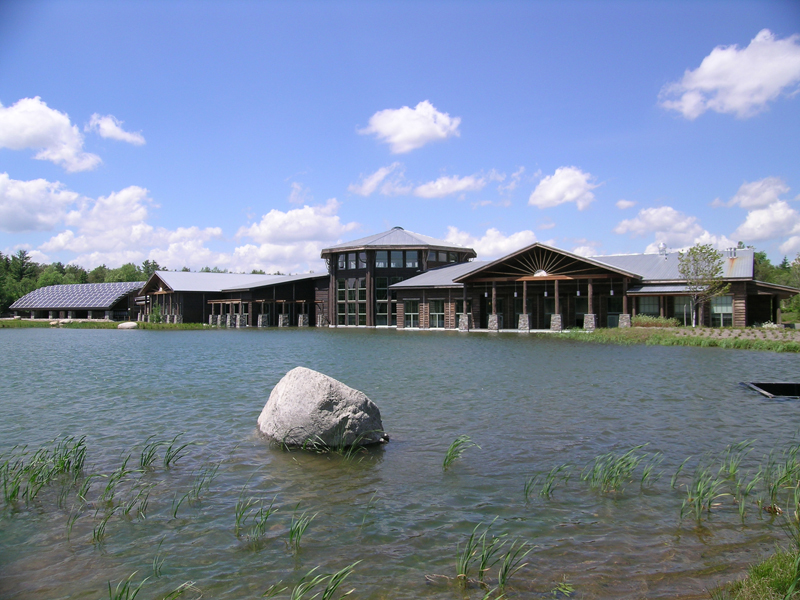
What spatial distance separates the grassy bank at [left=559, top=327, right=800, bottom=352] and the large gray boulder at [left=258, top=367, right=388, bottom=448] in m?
25.0

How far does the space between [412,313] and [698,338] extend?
27.1 meters

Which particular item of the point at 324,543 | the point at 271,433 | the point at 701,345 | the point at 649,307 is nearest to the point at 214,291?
the point at 649,307

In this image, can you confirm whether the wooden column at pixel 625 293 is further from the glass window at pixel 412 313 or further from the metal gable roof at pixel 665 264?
the glass window at pixel 412 313

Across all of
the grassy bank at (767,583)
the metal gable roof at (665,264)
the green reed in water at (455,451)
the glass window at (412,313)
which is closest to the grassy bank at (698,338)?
the metal gable roof at (665,264)

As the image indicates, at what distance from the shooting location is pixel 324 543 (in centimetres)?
636

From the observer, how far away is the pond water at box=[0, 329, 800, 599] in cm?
567

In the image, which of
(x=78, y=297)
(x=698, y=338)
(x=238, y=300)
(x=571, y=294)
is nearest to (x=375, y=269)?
(x=238, y=300)

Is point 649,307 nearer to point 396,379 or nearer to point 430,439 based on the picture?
point 396,379

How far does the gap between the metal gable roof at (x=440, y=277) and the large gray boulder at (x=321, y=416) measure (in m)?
38.5

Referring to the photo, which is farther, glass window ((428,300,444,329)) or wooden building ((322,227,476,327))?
wooden building ((322,227,476,327))

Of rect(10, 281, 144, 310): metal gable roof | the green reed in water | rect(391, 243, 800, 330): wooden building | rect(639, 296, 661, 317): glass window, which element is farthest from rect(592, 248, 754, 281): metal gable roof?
rect(10, 281, 144, 310): metal gable roof

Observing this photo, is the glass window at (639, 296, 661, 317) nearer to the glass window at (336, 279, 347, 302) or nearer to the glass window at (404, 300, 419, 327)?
the glass window at (404, 300, 419, 327)

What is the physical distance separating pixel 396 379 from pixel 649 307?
30.5 metres

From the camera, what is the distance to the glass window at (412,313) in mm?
52719
